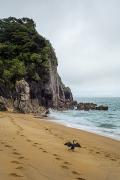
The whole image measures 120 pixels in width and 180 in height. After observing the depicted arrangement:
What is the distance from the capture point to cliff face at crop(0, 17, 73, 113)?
50.9m

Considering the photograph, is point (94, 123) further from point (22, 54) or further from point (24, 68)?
point (22, 54)

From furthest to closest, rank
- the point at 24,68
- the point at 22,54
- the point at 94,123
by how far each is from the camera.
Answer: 1. the point at 22,54
2. the point at 24,68
3. the point at 94,123

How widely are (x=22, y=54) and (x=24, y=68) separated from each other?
4.92 metres

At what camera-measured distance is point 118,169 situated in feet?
37.5

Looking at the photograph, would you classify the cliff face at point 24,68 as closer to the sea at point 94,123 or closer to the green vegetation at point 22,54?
the green vegetation at point 22,54

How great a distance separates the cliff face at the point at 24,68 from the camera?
50862 mm

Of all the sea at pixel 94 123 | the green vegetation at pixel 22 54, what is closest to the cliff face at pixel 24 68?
the green vegetation at pixel 22 54

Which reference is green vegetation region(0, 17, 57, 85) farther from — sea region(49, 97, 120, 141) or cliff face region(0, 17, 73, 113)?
sea region(49, 97, 120, 141)

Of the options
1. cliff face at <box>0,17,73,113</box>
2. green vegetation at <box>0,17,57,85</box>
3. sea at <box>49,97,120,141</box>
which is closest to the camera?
sea at <box>49,97,120,141</box>

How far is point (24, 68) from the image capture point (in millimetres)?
55062

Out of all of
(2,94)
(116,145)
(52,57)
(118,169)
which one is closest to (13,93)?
(2,94)

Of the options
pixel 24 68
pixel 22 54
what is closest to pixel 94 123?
pixel 24 68

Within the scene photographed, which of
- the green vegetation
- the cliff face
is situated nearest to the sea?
the cliff face

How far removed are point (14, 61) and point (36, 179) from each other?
4859cm
